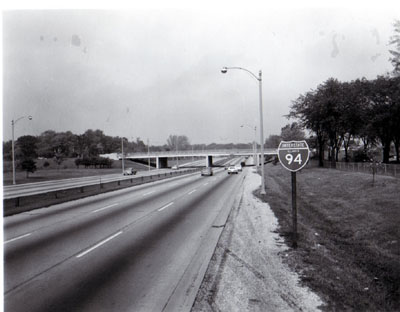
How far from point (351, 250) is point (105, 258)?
6.89m

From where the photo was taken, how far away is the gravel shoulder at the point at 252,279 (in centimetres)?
541

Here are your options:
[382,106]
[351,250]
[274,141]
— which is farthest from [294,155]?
[274,141]

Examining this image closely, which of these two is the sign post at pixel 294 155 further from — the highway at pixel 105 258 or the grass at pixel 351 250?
the highway at pixel 105 258

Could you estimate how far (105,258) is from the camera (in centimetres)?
813

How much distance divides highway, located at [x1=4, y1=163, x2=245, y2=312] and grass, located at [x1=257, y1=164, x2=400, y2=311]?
245 centimetres

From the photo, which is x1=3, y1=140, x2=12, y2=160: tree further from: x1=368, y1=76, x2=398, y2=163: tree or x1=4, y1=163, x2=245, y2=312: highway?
x1=368, y1=76, x2=398, y2=163: tree

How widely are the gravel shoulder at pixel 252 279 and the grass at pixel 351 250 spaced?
324 millimetres

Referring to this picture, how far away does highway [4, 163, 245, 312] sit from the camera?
19.1ft

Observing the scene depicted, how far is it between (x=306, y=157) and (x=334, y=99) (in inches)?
1869

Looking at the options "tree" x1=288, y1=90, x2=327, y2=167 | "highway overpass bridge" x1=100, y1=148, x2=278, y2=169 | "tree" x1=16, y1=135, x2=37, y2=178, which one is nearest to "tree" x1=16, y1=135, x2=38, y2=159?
"tree" x1=16, y1=135, x2=37, y2=178

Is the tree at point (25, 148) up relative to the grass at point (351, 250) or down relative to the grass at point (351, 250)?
A: up

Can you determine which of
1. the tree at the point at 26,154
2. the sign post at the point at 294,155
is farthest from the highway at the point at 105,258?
the tree at the point at 26,154

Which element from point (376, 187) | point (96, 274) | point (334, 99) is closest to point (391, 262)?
point (96, 274)

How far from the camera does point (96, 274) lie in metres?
7.00
